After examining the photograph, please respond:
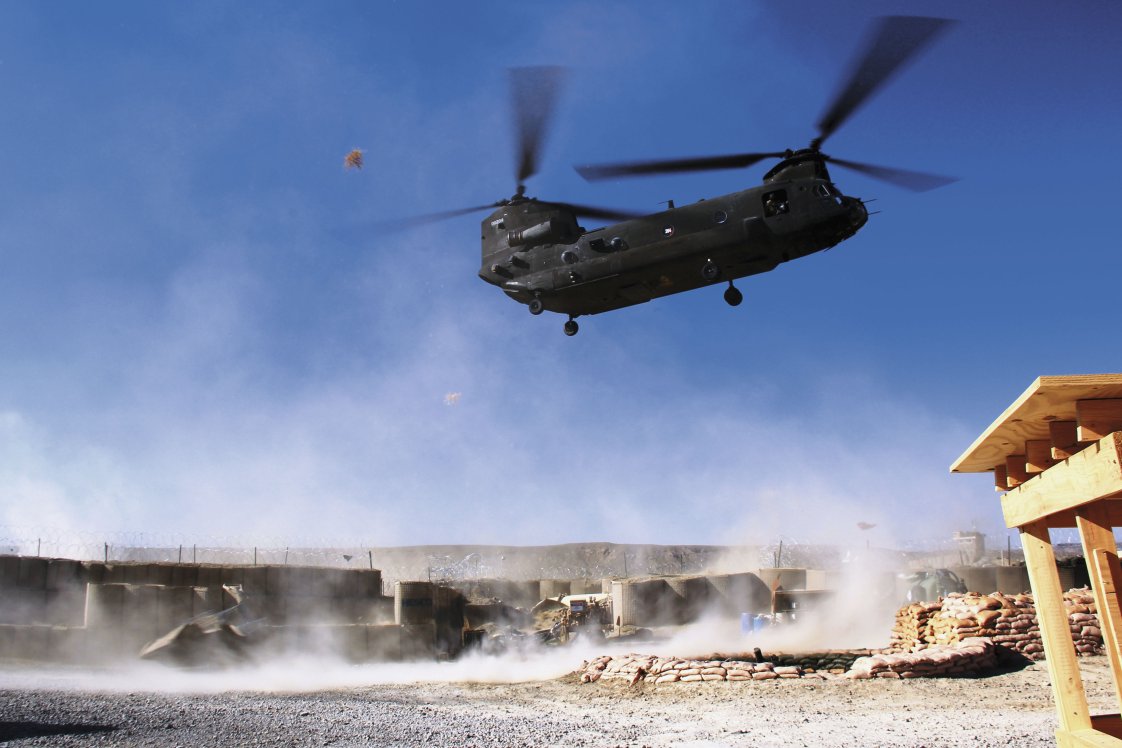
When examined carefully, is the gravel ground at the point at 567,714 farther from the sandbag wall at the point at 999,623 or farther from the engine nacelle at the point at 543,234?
the engine nacelle at the point at 543,234

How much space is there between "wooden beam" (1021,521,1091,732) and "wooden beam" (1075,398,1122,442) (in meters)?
1.36

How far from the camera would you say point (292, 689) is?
16.7m

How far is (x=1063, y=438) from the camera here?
5156mm

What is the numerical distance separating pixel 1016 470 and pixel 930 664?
32.0 feet

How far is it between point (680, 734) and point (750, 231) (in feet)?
27.9

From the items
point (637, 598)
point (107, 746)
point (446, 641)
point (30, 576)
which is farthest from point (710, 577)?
point (107, 746)

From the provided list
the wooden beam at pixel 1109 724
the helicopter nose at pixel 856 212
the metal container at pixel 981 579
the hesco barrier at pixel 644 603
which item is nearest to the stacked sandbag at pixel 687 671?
the helicopter nose at pixel 856 212

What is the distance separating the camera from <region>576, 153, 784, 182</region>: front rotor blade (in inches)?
657

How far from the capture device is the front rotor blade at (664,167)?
16.7m

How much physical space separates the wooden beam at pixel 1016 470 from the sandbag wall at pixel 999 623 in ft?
37.8

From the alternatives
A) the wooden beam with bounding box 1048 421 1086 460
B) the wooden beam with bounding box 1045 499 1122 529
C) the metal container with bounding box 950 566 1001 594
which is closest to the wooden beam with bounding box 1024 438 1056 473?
the wooden beam with bounding box 1045 499 1122 529

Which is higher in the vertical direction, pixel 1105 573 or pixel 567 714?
pixel 1105 573

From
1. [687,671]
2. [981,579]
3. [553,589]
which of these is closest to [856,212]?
[687,671]

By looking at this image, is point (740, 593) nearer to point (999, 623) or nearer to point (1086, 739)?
point (999, 623)
